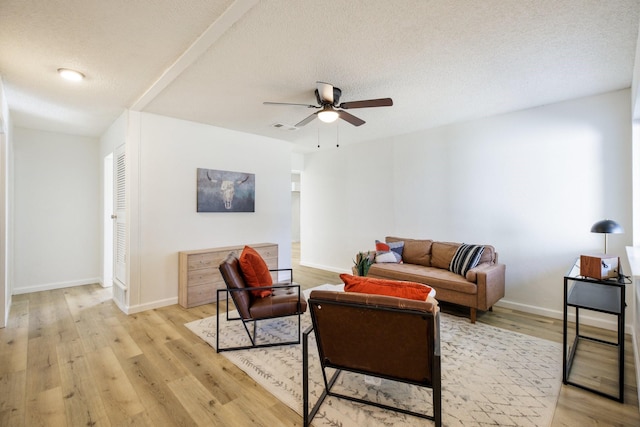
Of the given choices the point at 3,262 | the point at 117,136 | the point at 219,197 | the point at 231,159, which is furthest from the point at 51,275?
the point at 231,159

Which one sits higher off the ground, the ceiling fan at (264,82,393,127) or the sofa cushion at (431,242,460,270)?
the ceiling fan at (264,82,393,127)

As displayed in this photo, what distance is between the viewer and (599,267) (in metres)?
2.15

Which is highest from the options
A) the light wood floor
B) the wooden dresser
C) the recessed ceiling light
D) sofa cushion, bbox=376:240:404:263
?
the recessed ceiling light

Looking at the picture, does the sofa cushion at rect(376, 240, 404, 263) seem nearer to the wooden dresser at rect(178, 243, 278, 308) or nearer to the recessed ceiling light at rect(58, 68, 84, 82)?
the wooden dresser at rect(178, 243, 278, 308)

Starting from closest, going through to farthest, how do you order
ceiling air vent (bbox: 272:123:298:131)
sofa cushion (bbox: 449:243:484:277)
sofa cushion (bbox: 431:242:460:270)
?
1. sofa cushion (bbox: 449:243:484:277)
2. sofa cushion (bbox: 431:242:460:270)
3. ceiling air vent (bbox: 272:123:298:131)

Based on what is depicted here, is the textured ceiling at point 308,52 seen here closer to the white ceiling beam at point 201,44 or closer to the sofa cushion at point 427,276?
the white ceiling beam at point 201,44

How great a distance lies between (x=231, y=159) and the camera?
4.76m

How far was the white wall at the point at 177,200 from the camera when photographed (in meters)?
3.85

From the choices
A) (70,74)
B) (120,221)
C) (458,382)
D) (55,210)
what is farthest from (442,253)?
(55,210)

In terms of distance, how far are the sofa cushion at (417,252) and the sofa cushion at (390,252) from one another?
91 millimetres

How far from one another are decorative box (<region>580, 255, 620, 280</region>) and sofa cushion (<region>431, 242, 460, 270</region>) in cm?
179

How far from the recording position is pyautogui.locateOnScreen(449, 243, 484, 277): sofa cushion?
3.61 metres

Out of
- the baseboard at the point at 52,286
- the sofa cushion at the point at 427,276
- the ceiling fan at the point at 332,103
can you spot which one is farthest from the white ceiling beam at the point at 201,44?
the baseboard at the point at 52,286

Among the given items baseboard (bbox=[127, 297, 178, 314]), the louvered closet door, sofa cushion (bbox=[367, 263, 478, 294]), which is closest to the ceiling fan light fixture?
sofa cushion (bbox=[367, 263, 478, 294])
